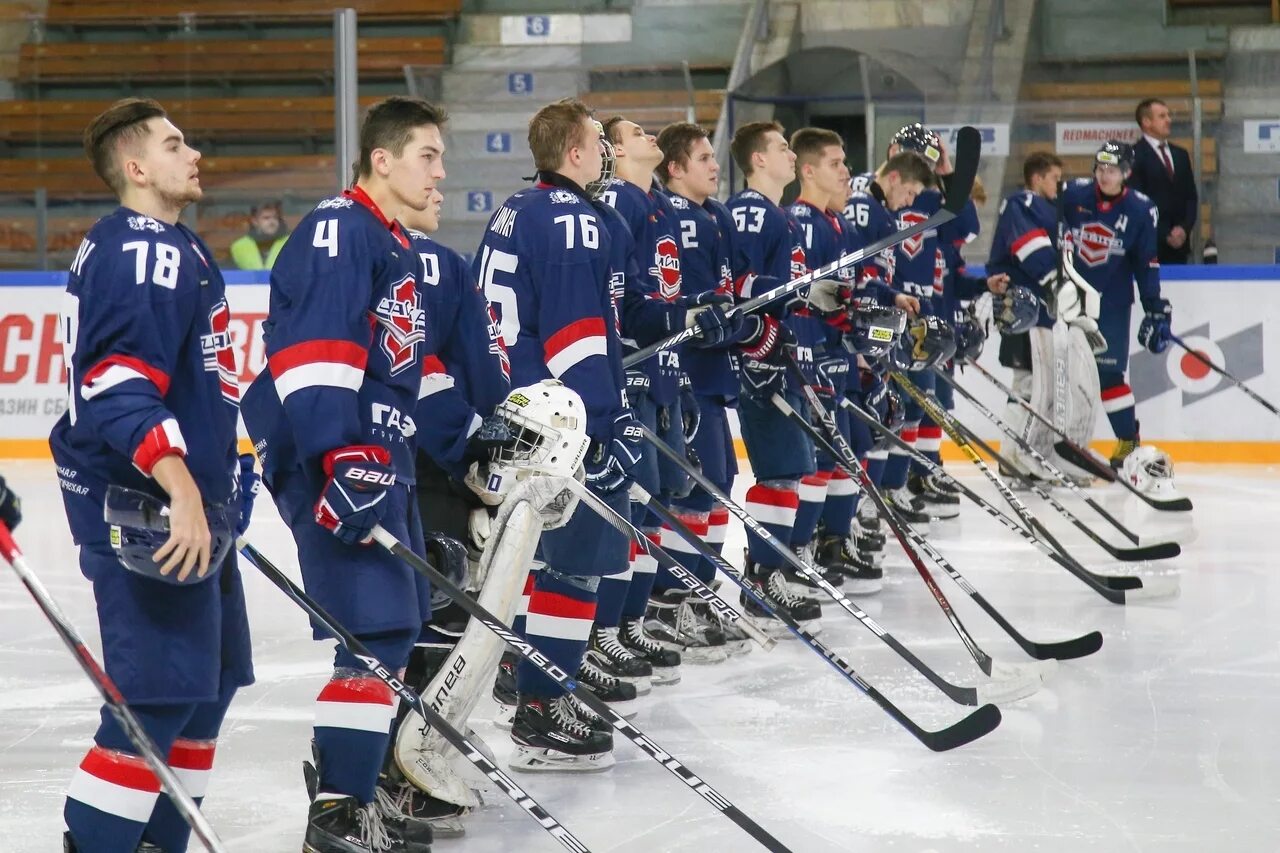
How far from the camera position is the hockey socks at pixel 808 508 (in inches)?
193

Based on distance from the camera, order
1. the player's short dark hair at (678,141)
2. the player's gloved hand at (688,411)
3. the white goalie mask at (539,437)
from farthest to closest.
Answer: the player's short dark hair at (678,141) → the player's gloved hand at (688,411) → the white goalie mask at (539,437)

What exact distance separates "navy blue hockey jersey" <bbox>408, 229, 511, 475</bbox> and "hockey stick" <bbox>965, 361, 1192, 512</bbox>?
3.52 metres

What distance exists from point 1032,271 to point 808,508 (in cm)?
291

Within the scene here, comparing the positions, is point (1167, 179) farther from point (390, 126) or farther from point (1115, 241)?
point (390, 126)

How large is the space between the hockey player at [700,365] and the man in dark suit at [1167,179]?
4.52 meters

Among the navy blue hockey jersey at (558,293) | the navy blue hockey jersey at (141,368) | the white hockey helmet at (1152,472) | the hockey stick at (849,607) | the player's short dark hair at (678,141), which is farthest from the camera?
the white hockey helmet at (1152,472)

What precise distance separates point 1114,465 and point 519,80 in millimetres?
3822

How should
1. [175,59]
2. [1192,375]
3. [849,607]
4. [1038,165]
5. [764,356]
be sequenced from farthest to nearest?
[175,59] < [1192,375] < [1038,165] < [764,356] < [849,607]

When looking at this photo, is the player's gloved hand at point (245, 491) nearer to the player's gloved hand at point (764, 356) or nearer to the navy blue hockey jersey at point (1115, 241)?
the player's gloved hand at point (764, 356)

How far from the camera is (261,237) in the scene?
863cm

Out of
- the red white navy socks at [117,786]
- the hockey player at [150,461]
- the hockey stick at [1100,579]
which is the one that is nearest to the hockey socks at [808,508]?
the hockey stick at [1100,579]

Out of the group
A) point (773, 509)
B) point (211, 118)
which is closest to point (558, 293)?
point (773, 509)

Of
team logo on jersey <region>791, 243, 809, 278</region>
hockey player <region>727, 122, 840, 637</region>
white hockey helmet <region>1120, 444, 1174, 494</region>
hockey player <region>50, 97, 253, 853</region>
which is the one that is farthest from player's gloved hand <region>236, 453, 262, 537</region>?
white hockey helmet <region>1120, 444, 1174, 494</region>

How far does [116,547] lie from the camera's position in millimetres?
2168
